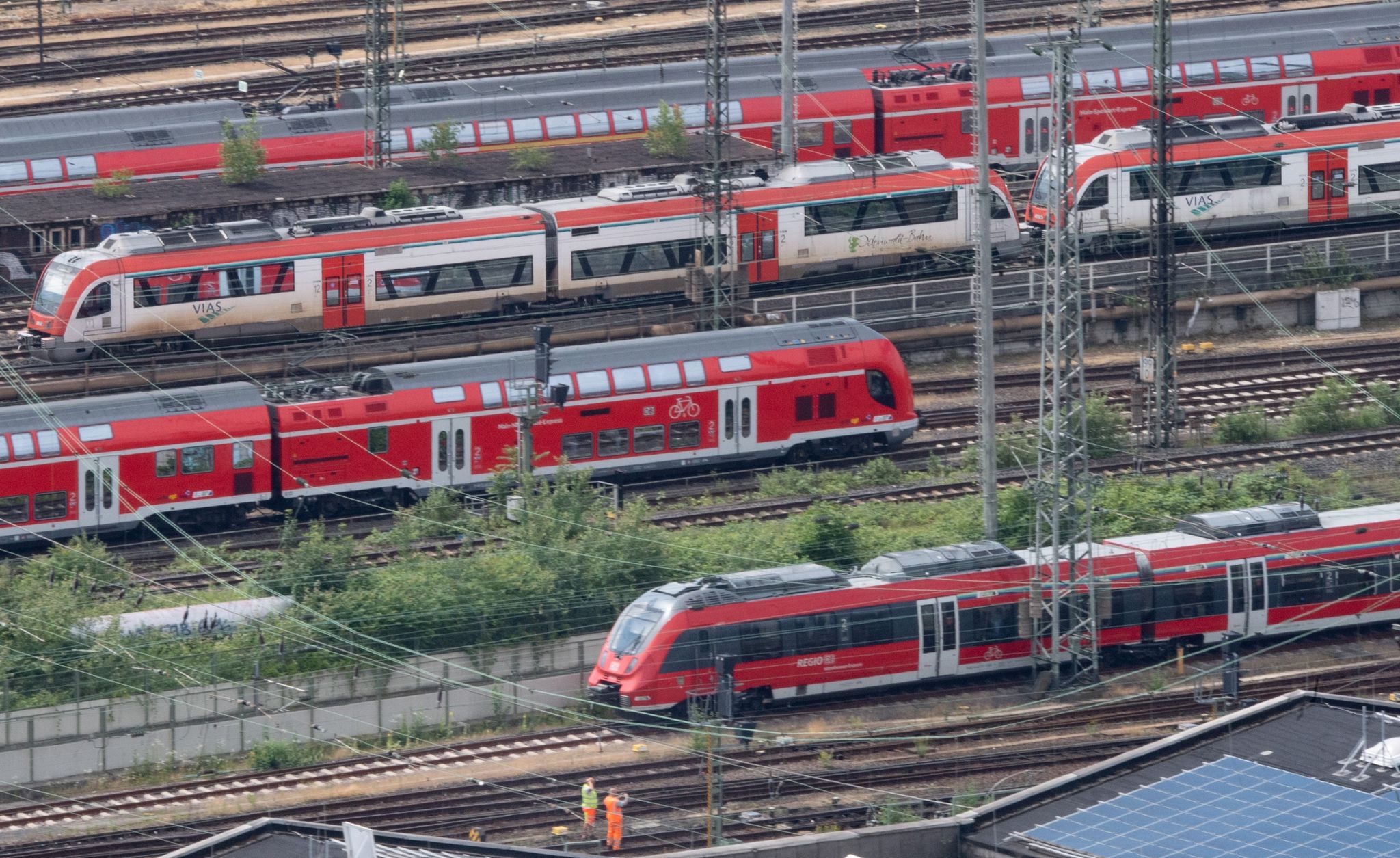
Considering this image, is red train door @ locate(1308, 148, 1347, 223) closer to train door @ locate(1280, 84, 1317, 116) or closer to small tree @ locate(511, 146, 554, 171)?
train door @ locate(1280, 84, 1317, 116)

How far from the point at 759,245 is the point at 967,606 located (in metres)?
16.5

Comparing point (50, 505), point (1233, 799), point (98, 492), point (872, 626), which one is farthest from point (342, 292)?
point (1233, 799)

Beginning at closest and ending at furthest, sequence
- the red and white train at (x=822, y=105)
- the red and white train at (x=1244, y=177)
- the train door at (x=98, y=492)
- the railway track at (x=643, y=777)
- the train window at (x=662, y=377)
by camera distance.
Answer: the railway track at (x=643, y=777) < the train door at (x=98, y=492) < the train window at (x=662, y=377) < the red and white train at (x=1244, y=177) < the red and white train at (x=822, y=105)

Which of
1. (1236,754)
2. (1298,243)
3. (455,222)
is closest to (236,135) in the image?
(455,222)

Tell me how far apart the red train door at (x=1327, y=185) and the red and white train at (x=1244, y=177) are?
0.02 metres

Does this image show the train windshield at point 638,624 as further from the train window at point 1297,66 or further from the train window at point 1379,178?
the train window at point 1297,66

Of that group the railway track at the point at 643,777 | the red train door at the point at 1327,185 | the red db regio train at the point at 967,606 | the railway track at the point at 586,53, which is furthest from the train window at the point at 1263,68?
the railway track at the point at 643,777

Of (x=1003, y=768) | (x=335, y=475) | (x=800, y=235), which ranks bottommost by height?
(x=1003, y=768)

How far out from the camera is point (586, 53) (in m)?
71.2

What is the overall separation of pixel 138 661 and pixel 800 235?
69.1 feet

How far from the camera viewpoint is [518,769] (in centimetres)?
3428

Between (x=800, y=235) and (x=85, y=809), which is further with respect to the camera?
(x=800, y=235)

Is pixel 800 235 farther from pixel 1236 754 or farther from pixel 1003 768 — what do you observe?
pixel 1236 754

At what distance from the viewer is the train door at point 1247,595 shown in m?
38.6
